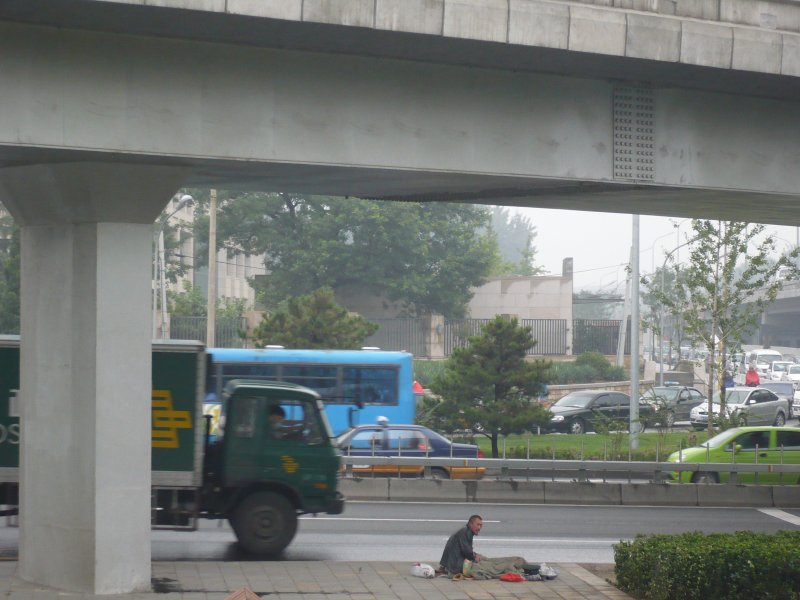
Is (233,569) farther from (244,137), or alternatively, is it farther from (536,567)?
(244,137)

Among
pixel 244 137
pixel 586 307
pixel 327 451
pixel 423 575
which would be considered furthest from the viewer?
pixel 586 307

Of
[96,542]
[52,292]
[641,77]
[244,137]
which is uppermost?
[641,77]

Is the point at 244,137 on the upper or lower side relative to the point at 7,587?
upper

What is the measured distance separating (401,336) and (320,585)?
45596 millimetres

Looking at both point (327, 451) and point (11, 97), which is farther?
point (327, 451)

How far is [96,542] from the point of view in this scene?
1127 centimetres

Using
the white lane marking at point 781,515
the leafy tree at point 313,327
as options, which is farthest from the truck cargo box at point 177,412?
the leafy tree at point 313,327

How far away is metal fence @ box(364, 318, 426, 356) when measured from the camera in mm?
58094

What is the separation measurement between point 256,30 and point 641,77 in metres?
4.38

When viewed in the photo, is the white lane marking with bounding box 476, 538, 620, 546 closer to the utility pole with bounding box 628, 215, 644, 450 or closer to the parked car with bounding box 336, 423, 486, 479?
the parked car with bounding box 336, 423, 486, 479

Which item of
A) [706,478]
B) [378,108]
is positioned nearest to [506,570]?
[378,108]

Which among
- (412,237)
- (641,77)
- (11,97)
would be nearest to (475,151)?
(641,77)

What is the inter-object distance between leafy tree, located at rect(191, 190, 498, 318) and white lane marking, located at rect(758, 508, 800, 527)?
3982cm

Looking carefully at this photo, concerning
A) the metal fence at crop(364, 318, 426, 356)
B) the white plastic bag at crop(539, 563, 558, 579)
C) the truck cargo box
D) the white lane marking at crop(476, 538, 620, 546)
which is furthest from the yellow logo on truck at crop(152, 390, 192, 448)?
the metal fence at crop(364, 318, 426, 356)
